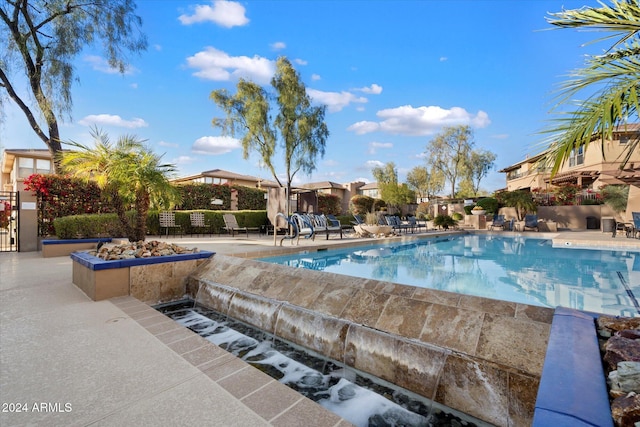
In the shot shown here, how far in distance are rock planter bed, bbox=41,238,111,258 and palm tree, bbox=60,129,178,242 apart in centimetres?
223

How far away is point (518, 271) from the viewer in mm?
6238

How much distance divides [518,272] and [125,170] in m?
7.61

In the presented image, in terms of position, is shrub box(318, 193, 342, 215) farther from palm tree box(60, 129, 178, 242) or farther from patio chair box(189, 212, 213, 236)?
palm tree box(60, 129, 178, 242)

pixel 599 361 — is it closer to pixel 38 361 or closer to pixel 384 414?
pixel 384 414

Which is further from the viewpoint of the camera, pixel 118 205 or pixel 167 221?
pixel 167 221

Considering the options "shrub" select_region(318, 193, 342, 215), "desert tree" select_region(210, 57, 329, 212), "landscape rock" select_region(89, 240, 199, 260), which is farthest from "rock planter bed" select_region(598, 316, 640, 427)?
"shrub" select_region(318, 193, 342, 215)

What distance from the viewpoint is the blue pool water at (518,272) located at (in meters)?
4.19

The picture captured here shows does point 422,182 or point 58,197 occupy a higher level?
point 422,182

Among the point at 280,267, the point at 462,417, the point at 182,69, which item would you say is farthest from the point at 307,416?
the point at 182,69

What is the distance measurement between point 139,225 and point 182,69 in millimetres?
9625

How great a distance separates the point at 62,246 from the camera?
7.30 m

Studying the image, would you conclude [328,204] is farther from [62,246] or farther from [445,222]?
[62,246]

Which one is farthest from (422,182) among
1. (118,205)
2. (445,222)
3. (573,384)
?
(573,384)

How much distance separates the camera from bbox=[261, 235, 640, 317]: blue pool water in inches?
165
